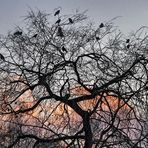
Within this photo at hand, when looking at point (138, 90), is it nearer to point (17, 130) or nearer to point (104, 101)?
point (104, 101)

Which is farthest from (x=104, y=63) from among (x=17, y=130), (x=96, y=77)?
(x=17, y=130)

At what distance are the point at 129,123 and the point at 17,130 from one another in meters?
2.31

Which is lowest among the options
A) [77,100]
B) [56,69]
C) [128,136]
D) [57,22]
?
[128,136]

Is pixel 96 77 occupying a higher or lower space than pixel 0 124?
higher

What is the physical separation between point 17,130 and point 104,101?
1912mm

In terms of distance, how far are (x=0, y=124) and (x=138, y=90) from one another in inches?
111

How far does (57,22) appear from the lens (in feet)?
22.0

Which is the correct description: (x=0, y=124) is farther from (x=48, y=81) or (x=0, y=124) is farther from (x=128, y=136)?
(x=128, y=136)

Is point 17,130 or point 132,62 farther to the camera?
point 17,130

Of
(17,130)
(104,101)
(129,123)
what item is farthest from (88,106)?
(17,130)

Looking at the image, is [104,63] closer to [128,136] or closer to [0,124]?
[128,136]

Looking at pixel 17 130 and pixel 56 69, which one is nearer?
pixel 56 69

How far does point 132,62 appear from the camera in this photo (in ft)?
22.1

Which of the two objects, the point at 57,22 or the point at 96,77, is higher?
the point at 57,22
